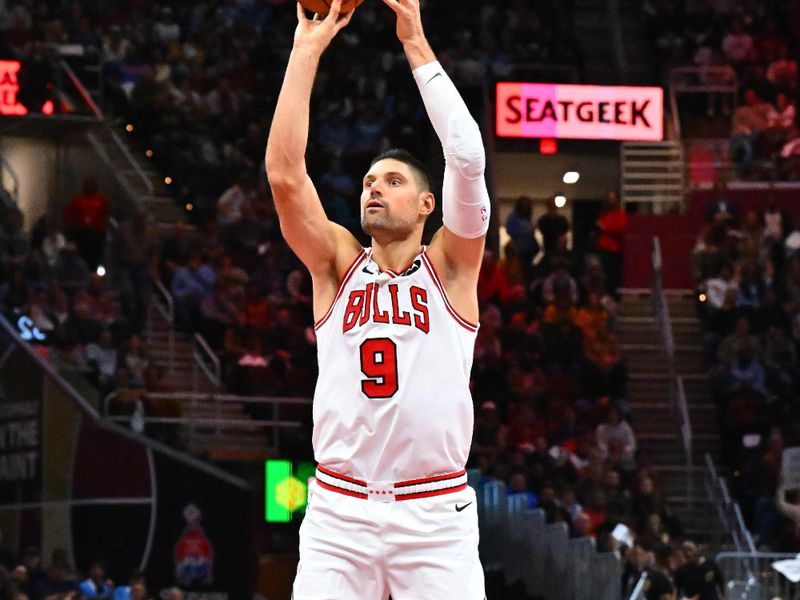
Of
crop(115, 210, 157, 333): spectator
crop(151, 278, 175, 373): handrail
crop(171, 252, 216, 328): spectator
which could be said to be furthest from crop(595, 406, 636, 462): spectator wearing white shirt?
crop(115, 210, 157, 333): spectator

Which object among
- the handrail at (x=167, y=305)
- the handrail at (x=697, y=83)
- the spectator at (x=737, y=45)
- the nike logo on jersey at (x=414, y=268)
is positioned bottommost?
the nike logo on jersey at (x=414, y=268)

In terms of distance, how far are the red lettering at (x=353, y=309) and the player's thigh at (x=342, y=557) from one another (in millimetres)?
616

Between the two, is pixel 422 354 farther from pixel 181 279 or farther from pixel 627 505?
pixel 181 279

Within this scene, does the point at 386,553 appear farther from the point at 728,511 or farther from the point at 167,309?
the point at 167,309

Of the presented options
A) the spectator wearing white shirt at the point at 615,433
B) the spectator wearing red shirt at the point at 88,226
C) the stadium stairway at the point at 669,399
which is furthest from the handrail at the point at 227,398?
the stadium stairway at the point at 669,399

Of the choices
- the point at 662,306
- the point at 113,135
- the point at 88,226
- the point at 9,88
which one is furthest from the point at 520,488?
the point at 113,135

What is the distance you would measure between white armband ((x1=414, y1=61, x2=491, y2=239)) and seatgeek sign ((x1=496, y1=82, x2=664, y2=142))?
17.0 meters

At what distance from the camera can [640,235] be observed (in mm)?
23219

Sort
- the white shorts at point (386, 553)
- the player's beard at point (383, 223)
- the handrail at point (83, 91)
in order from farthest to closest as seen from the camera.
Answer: the handrail at point (83, 91)
the player's beard at point (383, 223)
the white shorts at point (386, 553)

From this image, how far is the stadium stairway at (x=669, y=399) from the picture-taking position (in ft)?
64.3

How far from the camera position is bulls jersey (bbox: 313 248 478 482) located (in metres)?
6.22

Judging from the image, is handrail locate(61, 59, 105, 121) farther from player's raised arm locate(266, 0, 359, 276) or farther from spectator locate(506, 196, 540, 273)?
player's raised arm locate(266, 0, 359, 276)

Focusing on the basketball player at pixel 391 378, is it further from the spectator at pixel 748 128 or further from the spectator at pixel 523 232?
the spectator at pixel 748 128

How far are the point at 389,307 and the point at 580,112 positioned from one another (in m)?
17.5
